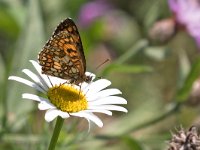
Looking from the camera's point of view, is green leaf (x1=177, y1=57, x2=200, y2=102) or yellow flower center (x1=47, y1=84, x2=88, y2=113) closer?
yellow flower center (x1=47, y1=84, x2=88, y2=113)

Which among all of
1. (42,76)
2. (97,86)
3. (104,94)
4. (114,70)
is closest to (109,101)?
(104,94)

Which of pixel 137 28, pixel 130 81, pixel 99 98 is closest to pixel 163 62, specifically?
pixel 130 81

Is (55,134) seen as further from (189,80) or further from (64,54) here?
(189,80)

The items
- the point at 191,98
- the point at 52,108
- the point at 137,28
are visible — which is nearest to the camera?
the point at 52,108

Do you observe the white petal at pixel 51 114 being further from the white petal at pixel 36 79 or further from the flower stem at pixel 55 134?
the white petal at pixel 36 79

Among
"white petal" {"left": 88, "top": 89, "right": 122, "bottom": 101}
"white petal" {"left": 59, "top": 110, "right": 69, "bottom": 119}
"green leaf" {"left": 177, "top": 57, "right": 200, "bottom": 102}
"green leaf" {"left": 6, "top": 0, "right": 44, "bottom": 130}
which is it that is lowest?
"white petal" {"left": 59, "top": 110, "right": 69, "bottom": 119}

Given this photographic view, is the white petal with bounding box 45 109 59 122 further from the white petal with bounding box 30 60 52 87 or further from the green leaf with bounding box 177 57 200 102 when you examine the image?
the green leaf with bounding box 177 57 200 102

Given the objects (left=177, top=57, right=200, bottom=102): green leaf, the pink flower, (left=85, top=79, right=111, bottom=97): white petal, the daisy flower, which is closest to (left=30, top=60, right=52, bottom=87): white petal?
the daisy flower

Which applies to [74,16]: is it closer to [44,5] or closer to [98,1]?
[44,5]

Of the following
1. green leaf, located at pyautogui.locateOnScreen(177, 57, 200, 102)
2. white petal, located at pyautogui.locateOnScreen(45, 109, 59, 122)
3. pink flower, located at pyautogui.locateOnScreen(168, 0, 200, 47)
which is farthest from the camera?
pink flower, located at pyautogui.locateOnScreen(168, 0, 200, 47)
